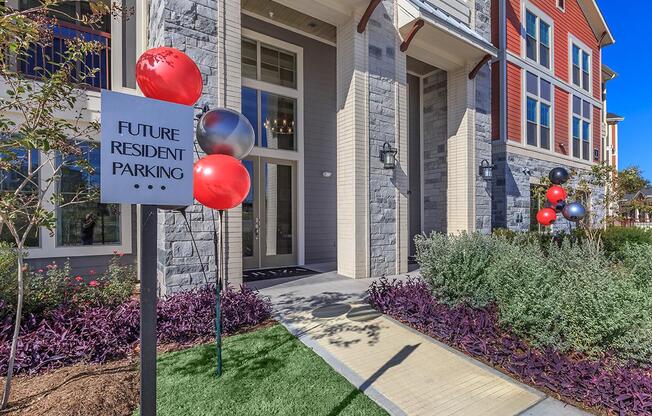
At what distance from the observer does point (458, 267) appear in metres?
4.38

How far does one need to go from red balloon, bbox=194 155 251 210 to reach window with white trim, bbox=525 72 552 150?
11765 mm

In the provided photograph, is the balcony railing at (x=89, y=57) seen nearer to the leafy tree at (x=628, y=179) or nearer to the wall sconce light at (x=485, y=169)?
the wall sconce light at (x=485, y=169)

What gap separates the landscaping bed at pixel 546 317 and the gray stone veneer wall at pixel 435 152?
5523 mm

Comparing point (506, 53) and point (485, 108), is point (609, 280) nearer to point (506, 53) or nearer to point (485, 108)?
point (485, 108)

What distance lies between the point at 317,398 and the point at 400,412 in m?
0.67

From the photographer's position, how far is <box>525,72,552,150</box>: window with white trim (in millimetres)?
11605

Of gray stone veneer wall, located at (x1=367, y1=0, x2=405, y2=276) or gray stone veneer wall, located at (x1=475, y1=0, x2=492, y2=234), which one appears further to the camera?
gray stone veneer wall, located at (x1=475, y1=0, x2=492, y2=234)

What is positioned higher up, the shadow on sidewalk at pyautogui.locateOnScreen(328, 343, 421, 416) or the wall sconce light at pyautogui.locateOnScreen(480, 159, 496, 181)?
the wall sconce light at pyautogui.locateOnScreen(480, 159, 496, 181)

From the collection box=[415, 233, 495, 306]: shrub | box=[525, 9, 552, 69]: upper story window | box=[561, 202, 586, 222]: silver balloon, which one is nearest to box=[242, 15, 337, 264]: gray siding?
box=[415, 233, 495, 306]: shrub

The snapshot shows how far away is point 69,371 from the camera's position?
10.2 feet

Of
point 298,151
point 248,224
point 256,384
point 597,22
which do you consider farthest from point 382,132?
point 597,22

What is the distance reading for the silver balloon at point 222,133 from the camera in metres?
2.95

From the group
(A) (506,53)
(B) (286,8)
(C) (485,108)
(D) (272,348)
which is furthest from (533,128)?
(D) (272,348)

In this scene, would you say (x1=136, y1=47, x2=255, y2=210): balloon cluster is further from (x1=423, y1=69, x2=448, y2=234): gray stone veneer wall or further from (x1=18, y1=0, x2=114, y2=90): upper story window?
(x1=423, y1=69, x2=448, y2=234): gray stone veneer wall
